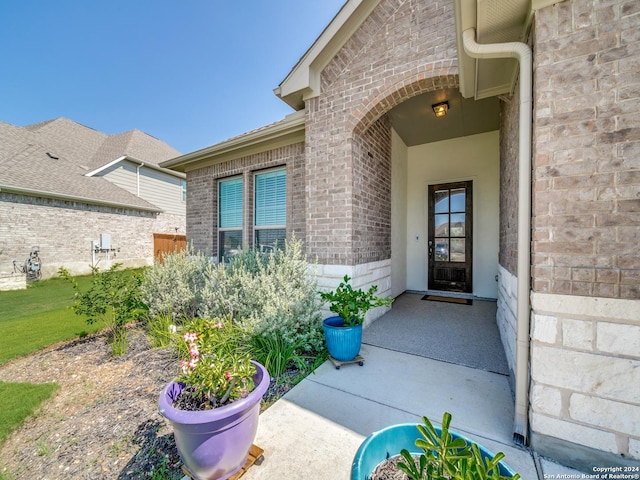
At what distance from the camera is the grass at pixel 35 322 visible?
3.83 meters

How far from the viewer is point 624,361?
1486mm

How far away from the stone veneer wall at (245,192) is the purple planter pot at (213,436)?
128 inches

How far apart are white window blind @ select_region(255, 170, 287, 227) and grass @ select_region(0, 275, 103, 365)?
129 inches

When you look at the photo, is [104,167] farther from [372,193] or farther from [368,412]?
[368,412]

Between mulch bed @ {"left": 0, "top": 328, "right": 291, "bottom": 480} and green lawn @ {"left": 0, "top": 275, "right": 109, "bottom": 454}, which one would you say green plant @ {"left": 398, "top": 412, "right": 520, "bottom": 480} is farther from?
green lawn @ {"left": 0, "top": 275, "right": 109, "bottom": 454}

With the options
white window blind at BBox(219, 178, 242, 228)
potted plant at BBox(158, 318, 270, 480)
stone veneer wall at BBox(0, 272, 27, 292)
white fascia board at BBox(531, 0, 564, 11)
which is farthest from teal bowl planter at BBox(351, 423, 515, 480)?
stone veneer wall at BBox(0, 272, 27, 292)

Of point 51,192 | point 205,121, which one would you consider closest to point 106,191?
point 51,192

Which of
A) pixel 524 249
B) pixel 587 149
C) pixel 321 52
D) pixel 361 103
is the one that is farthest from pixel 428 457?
pixel 321 52

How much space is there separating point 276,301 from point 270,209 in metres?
2.53

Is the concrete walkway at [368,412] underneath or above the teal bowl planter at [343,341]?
underneath

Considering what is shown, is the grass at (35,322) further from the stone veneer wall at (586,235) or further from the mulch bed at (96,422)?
the stone veneer wall at (586,235)

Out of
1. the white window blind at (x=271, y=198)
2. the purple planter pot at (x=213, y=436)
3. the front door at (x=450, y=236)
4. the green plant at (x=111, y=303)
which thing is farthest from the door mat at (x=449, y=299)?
the green plant at (x=111, y=303)

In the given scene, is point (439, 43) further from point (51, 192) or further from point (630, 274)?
point (51, 192)

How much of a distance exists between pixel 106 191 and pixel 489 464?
15.5 m
